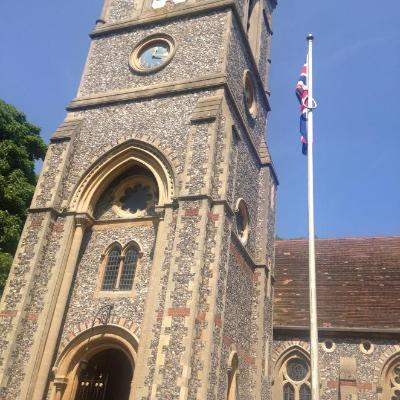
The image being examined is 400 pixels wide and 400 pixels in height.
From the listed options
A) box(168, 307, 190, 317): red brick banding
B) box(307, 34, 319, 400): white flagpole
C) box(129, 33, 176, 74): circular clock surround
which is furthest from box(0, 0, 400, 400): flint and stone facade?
box(307, 34, 319, 400): white flagpole

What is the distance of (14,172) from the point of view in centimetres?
1827

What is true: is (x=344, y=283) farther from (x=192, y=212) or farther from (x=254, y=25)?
(x=254, y=25)

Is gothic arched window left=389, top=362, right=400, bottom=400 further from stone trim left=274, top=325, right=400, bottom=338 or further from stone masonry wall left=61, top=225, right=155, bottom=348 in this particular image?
stone masonry wall left=61, top=225, right=155, bottom=348

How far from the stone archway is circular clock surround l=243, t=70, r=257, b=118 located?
9794mm

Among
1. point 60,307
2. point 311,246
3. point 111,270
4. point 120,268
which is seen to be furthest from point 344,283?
point 60,307

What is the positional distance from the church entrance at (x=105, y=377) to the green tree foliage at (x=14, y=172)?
16.4 feet

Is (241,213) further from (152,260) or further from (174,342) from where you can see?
(174,342)

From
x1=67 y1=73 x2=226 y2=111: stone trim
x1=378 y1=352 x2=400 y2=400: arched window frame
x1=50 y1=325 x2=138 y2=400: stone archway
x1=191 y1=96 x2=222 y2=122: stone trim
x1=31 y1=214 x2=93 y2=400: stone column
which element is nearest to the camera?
x1=31 y1=214 x2=93 y2=400: stone column

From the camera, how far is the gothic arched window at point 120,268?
1327 centimetres

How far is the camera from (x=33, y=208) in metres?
14.1

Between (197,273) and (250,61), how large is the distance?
10.5 m

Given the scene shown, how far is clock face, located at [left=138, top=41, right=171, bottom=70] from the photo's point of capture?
16.7 metres

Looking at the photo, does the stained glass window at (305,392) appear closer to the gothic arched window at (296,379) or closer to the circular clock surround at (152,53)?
the gothic arched window at (296,379)

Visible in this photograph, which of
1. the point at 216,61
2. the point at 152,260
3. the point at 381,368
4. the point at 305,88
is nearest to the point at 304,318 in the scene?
the point at 381,368
